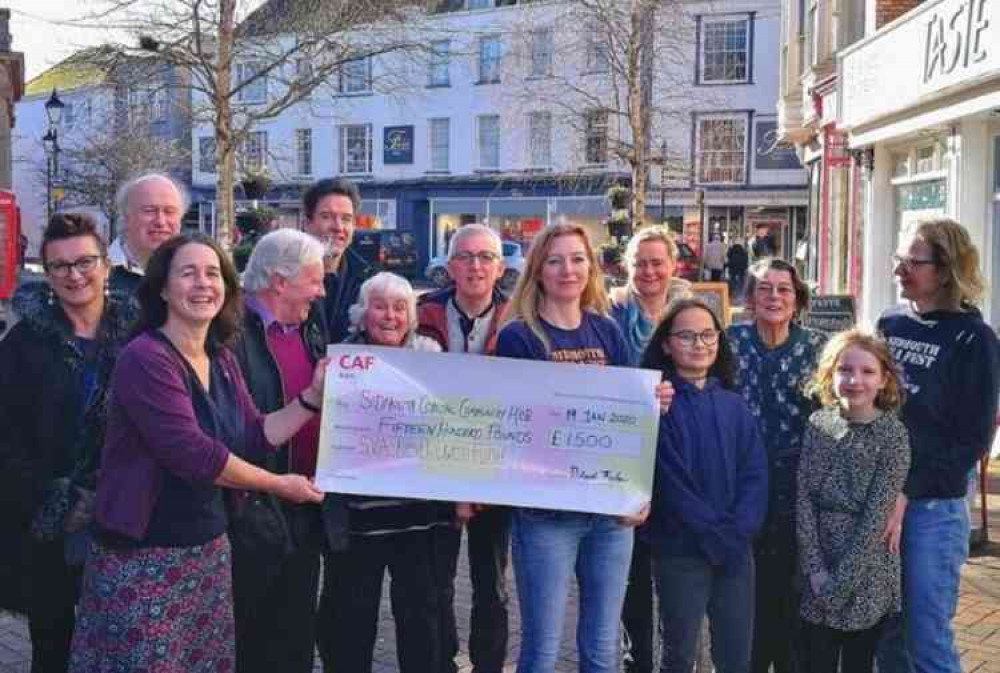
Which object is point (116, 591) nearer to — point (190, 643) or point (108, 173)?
point (190, 643)

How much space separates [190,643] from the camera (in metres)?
3.26

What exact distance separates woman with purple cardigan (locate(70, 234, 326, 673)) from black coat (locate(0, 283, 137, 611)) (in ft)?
1.60

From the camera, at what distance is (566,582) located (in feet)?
12.6

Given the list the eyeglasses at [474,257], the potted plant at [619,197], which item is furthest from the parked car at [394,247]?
the eyeglasses at [474,257]

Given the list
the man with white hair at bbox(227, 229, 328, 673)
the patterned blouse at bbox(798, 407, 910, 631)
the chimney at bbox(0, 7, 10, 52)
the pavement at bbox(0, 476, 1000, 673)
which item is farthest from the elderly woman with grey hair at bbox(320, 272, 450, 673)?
the chimney at bbox(0, 7, 10, 52)

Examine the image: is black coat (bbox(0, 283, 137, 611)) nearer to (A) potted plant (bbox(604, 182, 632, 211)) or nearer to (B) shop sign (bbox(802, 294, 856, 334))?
(B) shop sign (bbox(802, 294, 856, 334))

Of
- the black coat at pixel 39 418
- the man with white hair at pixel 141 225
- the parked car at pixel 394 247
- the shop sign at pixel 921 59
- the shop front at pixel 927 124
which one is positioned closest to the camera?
the black coat at pixel 39 418

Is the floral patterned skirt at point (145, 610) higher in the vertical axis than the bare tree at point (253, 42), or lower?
lower

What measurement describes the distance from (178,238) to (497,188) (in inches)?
1465

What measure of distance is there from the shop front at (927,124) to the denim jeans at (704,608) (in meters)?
4.82

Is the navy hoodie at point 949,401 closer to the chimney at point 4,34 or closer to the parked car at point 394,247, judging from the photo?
the parked car at point 394,247

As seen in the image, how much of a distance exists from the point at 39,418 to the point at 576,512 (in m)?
1.93

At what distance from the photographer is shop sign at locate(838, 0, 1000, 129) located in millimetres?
8734

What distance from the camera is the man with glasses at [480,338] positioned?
14.5ft
